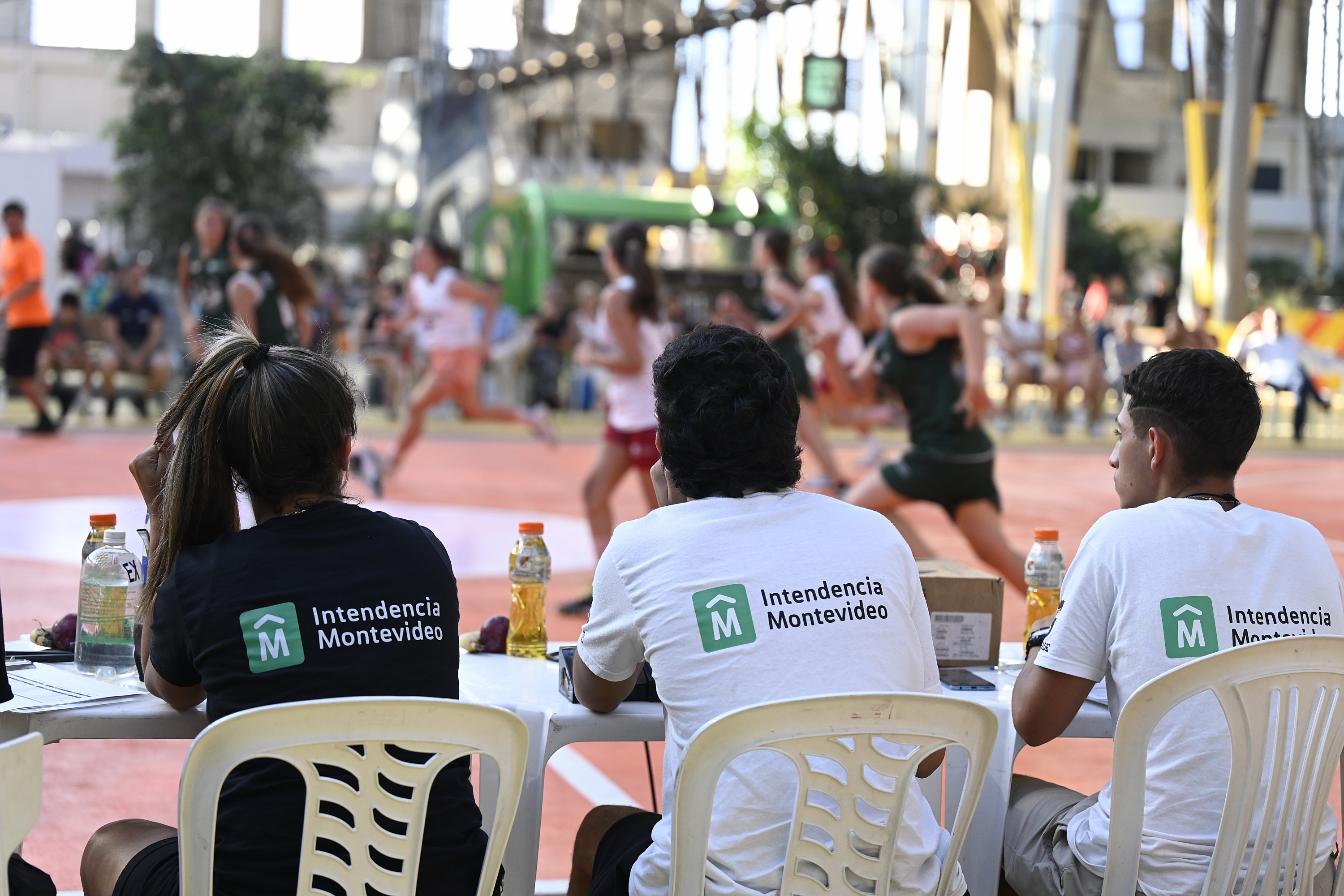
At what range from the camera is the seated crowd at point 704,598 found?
6.97 ft

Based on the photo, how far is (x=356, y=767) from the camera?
1865mm

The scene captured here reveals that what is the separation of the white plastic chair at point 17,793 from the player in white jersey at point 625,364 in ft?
13.8

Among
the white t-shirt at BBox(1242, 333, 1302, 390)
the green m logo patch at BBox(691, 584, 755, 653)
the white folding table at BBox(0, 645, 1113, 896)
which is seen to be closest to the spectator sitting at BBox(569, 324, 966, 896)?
the green m logo patch at BBox(691, 584, 755, 653)

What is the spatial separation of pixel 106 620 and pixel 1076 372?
14.9 meters

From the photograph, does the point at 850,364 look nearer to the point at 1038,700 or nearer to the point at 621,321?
the point at 621,321

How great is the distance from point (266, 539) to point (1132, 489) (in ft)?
4.88

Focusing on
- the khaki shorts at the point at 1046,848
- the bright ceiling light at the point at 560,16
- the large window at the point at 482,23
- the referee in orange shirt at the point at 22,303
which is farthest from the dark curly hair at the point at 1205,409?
the bright ceiling light at the point at 560,16

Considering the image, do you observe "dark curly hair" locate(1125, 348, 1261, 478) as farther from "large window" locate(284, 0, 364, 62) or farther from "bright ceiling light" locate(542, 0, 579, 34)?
"large window" locate(284, 0, 364, 62)

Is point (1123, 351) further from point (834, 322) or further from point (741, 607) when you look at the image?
point (741, 607)

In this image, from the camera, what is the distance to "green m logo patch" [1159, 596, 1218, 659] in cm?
230

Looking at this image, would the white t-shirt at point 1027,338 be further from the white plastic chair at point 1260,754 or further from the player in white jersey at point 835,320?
the white plastic chair at point 1260,754

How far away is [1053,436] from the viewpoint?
1616cm

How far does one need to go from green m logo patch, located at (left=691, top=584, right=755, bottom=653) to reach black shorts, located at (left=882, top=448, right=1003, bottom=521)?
11.0 feet

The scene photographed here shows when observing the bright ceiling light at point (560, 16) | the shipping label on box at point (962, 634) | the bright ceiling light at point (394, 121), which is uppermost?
the bright ceiling light at point (560, 16)
